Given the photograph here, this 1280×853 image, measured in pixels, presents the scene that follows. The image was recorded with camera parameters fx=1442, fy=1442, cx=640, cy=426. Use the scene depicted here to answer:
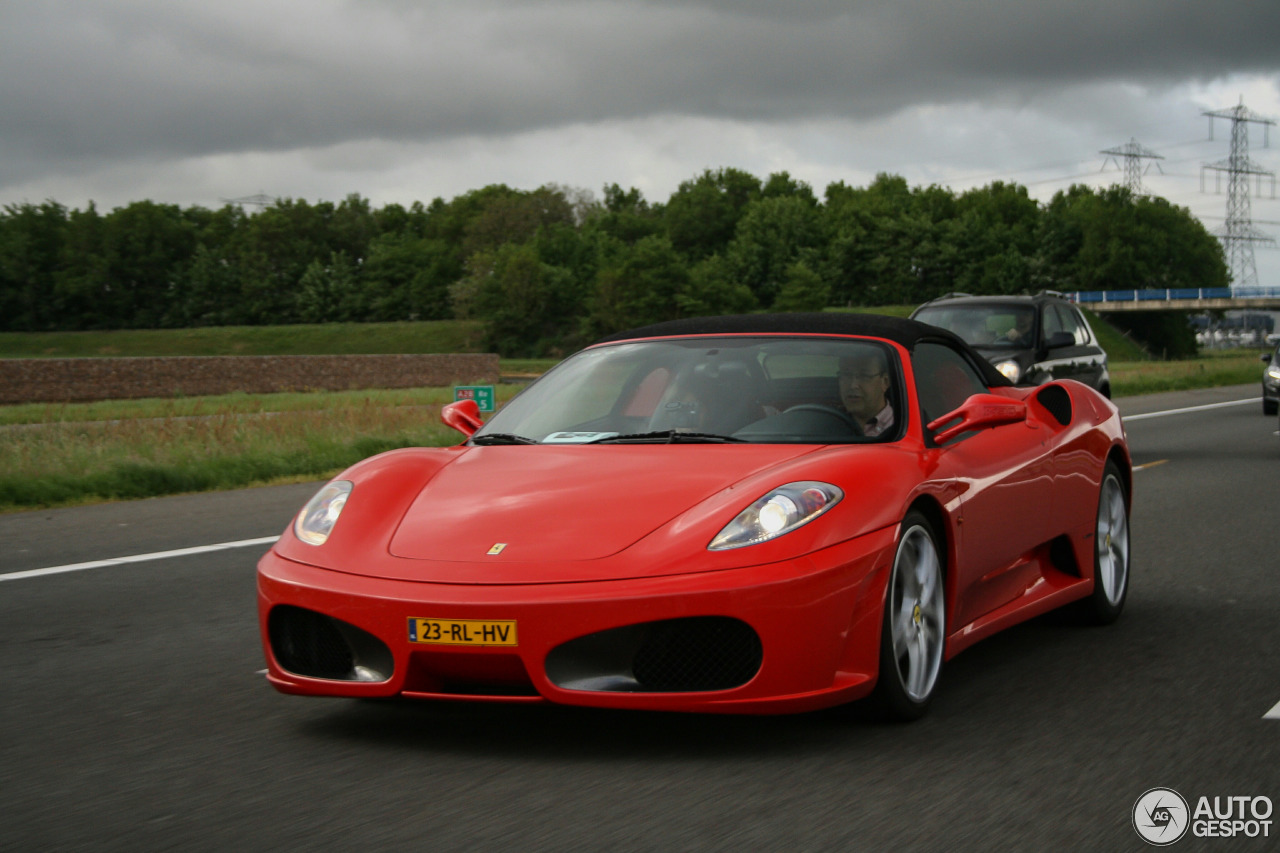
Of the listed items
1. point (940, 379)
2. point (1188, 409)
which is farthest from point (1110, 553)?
point (1188, 409)

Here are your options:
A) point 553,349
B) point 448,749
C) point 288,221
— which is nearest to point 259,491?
point 448,749

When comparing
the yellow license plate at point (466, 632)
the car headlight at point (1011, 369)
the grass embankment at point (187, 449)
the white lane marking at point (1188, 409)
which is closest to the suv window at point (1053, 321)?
the car headlight at point (1011, 369)

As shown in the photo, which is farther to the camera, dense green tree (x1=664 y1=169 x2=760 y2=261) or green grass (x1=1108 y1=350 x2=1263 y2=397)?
dense green tree (x1=664 y1=169 x2=760 y2=261)

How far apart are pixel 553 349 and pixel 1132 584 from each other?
11490 cm

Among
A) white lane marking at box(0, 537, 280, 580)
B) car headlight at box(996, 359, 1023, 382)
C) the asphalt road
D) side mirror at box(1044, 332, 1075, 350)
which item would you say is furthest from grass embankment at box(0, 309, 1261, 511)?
side mirror at box(1044, 332, 1075, 350)

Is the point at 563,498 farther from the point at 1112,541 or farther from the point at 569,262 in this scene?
the point at 569,262

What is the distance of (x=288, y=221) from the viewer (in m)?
148

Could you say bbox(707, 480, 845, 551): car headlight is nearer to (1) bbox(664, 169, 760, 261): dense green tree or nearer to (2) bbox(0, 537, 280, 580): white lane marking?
(2) bbox(0, 537, 280, 580): white lane marking

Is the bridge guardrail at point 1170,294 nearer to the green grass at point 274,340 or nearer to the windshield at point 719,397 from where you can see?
the green grass at point 274,340

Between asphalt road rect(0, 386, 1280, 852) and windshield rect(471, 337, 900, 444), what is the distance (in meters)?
0.99

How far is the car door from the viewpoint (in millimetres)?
4844

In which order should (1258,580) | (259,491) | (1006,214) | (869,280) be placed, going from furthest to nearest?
1. (1006,214)
2. (869,280)
3. (259,491)
4. (1258,580)

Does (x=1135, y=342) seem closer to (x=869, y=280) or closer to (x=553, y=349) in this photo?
(x=869, y=280)

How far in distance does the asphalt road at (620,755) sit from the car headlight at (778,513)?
606mm
